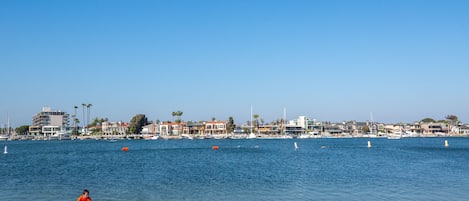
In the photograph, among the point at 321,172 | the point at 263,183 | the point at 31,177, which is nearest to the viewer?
the point at 263,183

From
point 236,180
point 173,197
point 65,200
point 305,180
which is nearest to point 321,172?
point 305,180

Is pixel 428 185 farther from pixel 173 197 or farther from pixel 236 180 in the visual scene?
pixel 173 197

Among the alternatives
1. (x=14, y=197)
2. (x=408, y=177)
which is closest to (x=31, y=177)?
(x=14, y=197)

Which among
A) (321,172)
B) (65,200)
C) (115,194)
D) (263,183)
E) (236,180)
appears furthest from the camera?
(321,172)

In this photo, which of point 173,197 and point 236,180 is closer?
point 173,197

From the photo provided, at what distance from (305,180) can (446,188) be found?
10947mm

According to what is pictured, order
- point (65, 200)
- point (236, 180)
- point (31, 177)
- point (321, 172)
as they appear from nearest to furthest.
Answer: point (65, 200) → point (236, 180) → point (31, 177) → point (321, 172)

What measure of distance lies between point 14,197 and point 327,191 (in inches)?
A: 834

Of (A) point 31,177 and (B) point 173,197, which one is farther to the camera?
(A) point 31,177

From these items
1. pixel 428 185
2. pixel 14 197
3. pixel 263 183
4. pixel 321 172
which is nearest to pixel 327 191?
pixel 263 183

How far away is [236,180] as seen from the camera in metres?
37.1

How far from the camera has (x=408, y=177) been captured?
3791cm

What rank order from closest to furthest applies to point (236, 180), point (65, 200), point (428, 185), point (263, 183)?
point (65, 200), point (428, 185), point (263, 183), point (236, 180)

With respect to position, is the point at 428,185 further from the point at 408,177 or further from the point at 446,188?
the point at 408,177
